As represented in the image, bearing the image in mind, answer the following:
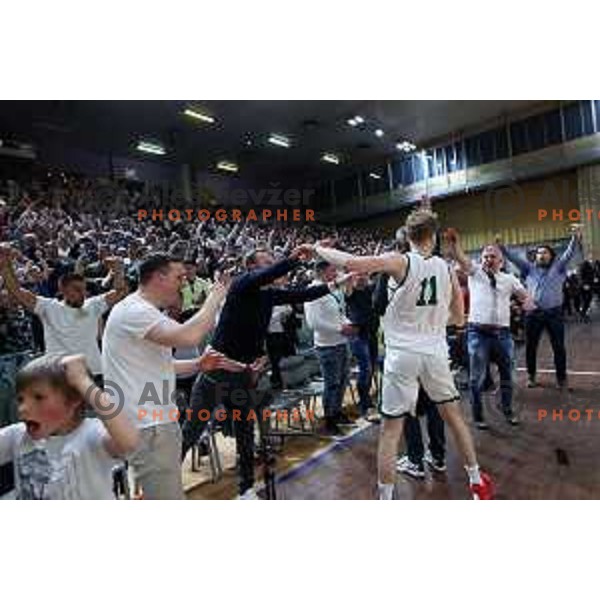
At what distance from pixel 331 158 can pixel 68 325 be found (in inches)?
74.1

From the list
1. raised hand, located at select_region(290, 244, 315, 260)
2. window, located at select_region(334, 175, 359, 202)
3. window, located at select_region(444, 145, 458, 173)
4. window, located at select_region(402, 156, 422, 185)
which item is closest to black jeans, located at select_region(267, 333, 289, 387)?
window, located at select_region(334, 175, 359, 202)

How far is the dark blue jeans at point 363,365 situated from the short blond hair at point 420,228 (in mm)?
1719

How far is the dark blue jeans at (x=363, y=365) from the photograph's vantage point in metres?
4.29

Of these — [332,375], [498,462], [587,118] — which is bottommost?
[498,462]

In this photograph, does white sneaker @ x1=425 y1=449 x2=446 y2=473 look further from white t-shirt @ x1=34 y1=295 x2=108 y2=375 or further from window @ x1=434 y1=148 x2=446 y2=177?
window @ x1=434 y1=148 x2=446 y2=177

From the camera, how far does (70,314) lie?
118 inches

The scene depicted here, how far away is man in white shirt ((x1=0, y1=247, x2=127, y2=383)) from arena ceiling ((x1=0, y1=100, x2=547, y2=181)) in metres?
0.71

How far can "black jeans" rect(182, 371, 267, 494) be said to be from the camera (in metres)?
2.74

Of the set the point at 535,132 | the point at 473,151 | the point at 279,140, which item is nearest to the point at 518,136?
the point at 535,132

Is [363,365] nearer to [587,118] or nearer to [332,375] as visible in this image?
[332,375]

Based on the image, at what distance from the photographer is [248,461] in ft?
9.28

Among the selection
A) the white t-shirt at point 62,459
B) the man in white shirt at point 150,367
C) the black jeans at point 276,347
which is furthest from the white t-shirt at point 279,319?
the white t-shirt at point 62,459
